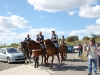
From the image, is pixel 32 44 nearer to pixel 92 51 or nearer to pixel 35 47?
pixel 35 47

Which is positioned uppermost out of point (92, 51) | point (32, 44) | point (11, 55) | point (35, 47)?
point (32, 44)

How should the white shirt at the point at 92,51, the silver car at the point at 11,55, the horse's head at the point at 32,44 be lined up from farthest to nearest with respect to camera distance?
the silver car at the point at 11,55, the horse's head at the point at 32,44, the white shirt at the point at 92,51

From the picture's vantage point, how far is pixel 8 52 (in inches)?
946

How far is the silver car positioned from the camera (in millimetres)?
22672

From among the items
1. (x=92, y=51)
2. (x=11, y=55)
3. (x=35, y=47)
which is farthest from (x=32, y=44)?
(x=11, y=55)

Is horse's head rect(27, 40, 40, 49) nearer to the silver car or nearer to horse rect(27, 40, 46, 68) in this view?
horse rect(27, 40, 46, 68)

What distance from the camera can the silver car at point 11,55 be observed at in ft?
74.4

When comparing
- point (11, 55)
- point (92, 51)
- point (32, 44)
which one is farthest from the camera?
point (11, 55)

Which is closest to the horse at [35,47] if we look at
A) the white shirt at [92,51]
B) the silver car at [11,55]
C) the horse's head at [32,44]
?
the horse's head at [32,44]

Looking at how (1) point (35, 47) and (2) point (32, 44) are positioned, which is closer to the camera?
(2) point (32, 44)

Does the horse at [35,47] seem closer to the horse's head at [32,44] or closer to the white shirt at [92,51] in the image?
the horse's head at [32,44]

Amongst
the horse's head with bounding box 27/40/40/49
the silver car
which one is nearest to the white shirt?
the horse's head with bounding box 27/40/40/49

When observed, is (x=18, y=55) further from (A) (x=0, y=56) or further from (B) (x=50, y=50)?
(B) (x=50, y=50)

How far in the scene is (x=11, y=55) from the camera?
2283 cm
